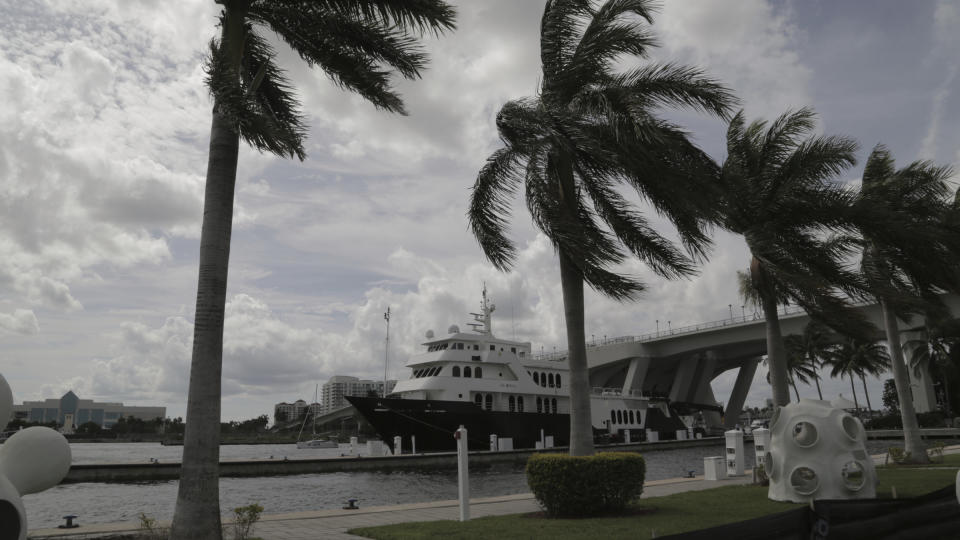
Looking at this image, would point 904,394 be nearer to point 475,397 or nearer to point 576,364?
point 576,364

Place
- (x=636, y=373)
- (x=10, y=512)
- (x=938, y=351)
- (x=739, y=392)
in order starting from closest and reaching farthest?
(x=10, y=512), (x=938, y=351), (x=636, y=373), (x=739, y=392)

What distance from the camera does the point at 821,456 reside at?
11.9 m

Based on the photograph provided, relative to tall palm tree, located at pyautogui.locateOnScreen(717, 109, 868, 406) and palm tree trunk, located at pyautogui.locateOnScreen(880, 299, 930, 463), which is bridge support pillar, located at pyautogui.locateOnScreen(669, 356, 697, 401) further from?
tall palm tree, located at pyautogui.locateOnScreen(717, 109, 868, 406)

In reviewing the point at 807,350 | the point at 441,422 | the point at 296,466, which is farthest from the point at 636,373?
the point at 296,466

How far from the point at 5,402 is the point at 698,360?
2739 inches

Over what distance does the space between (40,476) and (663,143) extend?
9365 millimetres

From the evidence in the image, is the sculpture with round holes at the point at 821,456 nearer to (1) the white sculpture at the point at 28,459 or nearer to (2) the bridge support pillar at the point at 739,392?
(1) the white sculpture at the point at 28,459

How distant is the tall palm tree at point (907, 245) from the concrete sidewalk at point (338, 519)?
7651 millimetres

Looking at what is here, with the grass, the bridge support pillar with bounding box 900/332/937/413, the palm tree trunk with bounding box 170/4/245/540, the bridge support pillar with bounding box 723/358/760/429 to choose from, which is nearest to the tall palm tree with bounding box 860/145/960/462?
the grass

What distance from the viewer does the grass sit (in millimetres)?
9484

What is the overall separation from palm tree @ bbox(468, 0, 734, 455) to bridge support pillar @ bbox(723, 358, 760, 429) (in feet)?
217

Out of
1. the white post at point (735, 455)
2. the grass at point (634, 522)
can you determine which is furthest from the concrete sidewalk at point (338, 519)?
the white post at point (735, 455)

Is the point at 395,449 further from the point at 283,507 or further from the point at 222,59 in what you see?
the point at 222,59

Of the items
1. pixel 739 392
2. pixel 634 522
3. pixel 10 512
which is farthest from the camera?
pixel 739 392
